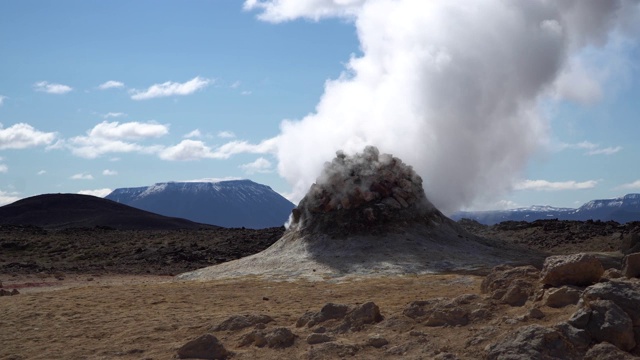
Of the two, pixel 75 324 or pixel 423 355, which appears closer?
pixel 423 355

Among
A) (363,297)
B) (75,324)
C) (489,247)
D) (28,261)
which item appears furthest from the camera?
(28,261)

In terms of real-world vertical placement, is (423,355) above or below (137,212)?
below

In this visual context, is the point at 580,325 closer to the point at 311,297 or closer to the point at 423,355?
the point at 423,355

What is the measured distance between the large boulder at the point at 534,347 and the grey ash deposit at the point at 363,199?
1248cm

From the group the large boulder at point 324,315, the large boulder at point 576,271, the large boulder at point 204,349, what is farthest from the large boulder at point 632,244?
the large boulder at point 204,349

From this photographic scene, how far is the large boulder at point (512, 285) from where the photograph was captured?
9.12m

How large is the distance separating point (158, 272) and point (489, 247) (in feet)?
37.2

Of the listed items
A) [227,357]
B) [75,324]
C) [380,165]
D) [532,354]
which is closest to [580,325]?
[532,354]

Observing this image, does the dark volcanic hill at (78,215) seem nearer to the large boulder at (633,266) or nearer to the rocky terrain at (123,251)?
the rocky terrain at (123,251)

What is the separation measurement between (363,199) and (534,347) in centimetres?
1402

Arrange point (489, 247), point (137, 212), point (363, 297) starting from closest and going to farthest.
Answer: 1. point (363, 297)
2. point (489, 247)
3. point (137, 212)

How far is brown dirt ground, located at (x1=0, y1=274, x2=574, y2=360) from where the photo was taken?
8547mm

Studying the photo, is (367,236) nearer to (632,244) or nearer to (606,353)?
(632,244)

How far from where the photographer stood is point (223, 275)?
19.1 meters
